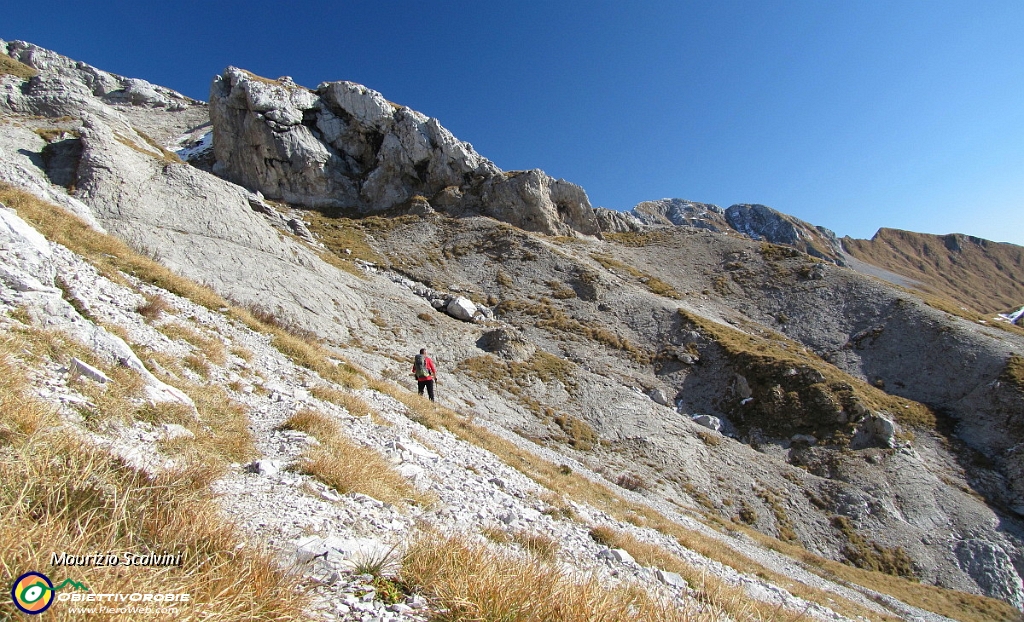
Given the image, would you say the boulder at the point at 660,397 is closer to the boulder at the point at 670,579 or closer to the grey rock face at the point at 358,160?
the boulder at the point at 670,579

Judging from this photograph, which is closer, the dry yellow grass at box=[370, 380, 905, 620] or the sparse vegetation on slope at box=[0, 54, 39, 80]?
the dry yellow grass at box=[370, 380, 905, 620]

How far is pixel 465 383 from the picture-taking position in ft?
85.9

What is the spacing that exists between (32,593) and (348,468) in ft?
13.3

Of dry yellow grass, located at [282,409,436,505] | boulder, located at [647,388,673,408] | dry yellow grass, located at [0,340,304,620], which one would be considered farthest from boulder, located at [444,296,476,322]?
dry yellow grass, located at [0,340,304,620]

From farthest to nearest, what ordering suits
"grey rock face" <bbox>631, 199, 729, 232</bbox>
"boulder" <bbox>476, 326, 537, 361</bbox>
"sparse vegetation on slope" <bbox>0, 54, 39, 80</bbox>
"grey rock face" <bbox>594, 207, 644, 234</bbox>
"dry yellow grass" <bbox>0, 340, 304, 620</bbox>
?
"grey rock face" <bbox>631, 199, 729, 232</bbox>, "grey rock face" <bbox>594, 207, 644, 234</bbox>, "sparse vegetation on slope" <bbox>0, 54, 39, 80</bbox>, "boulder" <bbox>476, 326, 537, 361</bbox>, "dry yellow grass" <bbox>0, 340, 304, 620</bbox>

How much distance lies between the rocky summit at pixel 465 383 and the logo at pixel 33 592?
0.15 metres

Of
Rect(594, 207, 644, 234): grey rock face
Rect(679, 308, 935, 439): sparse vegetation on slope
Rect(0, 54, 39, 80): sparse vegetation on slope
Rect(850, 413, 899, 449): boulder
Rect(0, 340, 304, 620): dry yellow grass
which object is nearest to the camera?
Rect(0, 340, 304, 620): dry yellow grass

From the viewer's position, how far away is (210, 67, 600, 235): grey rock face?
6397 centimetres

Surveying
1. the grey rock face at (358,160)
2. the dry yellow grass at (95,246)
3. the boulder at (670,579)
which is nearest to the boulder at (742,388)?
the boulder at (670,579)

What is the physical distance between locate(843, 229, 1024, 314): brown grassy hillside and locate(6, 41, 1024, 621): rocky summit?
547 feet

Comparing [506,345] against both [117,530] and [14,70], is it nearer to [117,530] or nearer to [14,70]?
[117,530]

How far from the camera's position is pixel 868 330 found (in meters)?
42.4

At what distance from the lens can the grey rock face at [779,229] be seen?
547ft

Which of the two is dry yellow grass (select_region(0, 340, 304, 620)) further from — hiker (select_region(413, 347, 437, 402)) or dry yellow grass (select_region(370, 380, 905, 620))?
hiker (select_region(413, 347, 437, 402))
